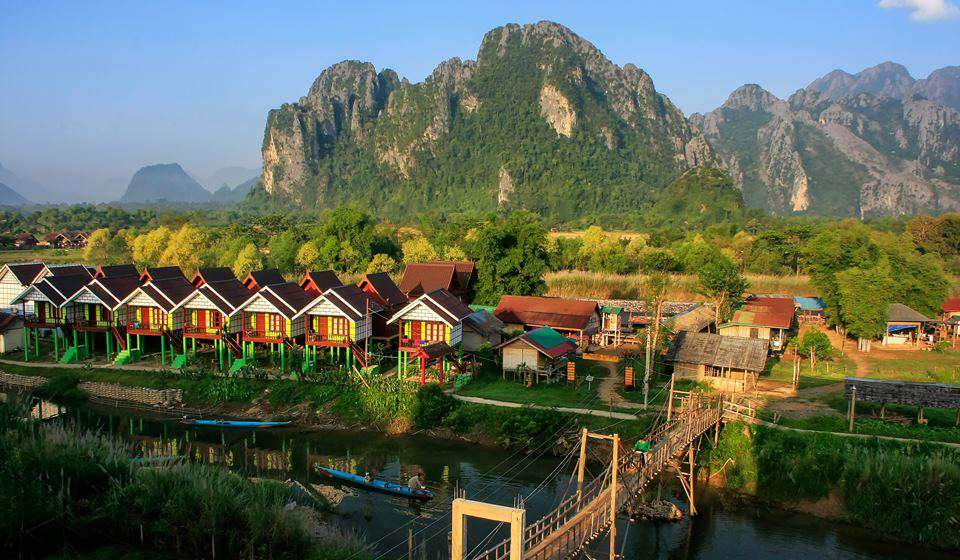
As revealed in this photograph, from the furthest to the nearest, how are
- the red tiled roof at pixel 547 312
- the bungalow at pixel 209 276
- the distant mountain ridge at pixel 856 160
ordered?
the distant mountain ridge at pixel 856 160 → the bungalow at pixel 209 276 → the red tiled roof at pixel 547 312

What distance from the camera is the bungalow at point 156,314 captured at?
29.5 m

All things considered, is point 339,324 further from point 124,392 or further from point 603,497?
point 603,497

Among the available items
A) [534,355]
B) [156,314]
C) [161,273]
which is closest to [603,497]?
[534,355]

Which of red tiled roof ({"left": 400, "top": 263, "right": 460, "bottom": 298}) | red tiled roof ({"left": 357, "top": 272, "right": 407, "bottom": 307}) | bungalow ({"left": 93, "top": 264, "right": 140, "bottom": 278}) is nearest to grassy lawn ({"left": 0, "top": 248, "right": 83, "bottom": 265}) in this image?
bungalow ({"left": 93, "top": 264, "right": 140, "bottom": 278})

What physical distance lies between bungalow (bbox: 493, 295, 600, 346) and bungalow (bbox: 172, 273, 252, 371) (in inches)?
520

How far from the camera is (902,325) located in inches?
1319

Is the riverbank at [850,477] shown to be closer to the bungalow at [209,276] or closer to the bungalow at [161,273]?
the bungalow at [209,276]

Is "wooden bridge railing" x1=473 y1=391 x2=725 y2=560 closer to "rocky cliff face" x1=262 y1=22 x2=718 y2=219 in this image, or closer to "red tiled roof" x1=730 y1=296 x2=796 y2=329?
"red tiled roof" x1=730 y1=296 x2=796 y2=329

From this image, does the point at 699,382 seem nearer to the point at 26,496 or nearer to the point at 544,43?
the point at 26,496

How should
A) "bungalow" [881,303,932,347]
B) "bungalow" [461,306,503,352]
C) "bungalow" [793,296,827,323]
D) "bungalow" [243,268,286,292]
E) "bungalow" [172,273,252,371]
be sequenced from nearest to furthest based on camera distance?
"bungalow" [172,273,252,371]
"bungalow" [461,306,503,352]
"bungalow" [881,303,932,347]
"bungalow" [243,268,286,292]
"bungalow" [793,296,827,323]

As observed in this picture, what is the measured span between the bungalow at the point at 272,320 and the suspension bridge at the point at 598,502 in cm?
1522

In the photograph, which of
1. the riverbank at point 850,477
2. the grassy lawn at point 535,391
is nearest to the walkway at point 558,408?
the grassy lawn at point 535,391

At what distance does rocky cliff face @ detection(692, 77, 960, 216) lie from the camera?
14050 centimetres

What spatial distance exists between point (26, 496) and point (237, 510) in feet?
16.4
